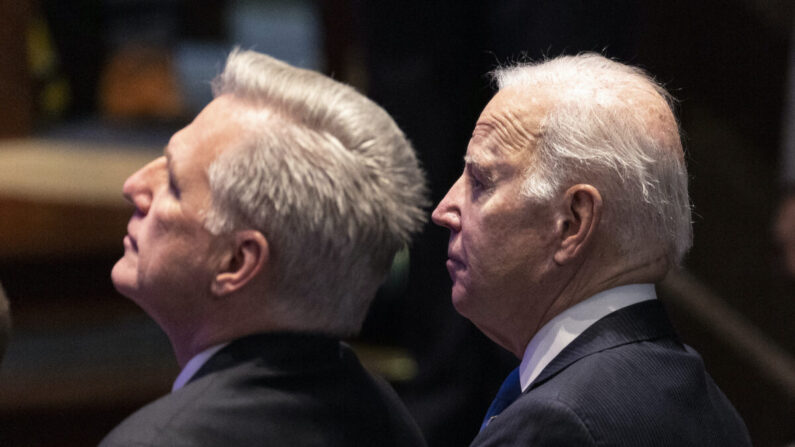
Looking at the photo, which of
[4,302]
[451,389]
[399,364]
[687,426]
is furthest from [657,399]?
[399,364]

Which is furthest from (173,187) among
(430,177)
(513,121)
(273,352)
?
(430,177)

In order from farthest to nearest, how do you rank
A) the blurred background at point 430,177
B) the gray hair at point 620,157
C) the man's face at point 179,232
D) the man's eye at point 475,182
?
the blurred background at point 430,177, the man's face at point 179,232, the man's eye at point 475,182, the gray hair at point 620,157

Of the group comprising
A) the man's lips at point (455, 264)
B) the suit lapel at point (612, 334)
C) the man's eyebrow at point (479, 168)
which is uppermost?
the man's eyebrow at point (479, 168)

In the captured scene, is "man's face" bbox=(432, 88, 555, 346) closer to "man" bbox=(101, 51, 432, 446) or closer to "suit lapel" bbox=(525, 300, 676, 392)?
"suit lapel" bbox=(525, 300, 676, 392)

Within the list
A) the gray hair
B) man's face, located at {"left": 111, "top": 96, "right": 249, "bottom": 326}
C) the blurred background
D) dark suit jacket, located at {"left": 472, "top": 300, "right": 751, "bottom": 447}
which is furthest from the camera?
the blurred background

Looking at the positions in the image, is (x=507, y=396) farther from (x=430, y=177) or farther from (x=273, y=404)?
(x=430, y=177)

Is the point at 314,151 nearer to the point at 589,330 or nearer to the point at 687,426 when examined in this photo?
the point at 589,330

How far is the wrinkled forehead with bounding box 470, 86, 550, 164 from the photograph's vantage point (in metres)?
1.33

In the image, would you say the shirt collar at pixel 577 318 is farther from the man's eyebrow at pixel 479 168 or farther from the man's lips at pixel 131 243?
the man's lips at pixel 131 243

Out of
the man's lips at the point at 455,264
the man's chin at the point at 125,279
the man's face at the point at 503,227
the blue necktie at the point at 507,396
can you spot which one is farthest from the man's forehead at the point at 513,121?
the man's chin at the point at 125,279

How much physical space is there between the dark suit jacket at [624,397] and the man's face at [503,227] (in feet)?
0.33

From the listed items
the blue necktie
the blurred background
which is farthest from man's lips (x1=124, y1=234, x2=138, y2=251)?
the blurred background

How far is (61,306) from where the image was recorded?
9.73 ft

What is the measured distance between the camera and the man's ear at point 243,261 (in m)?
1.47
